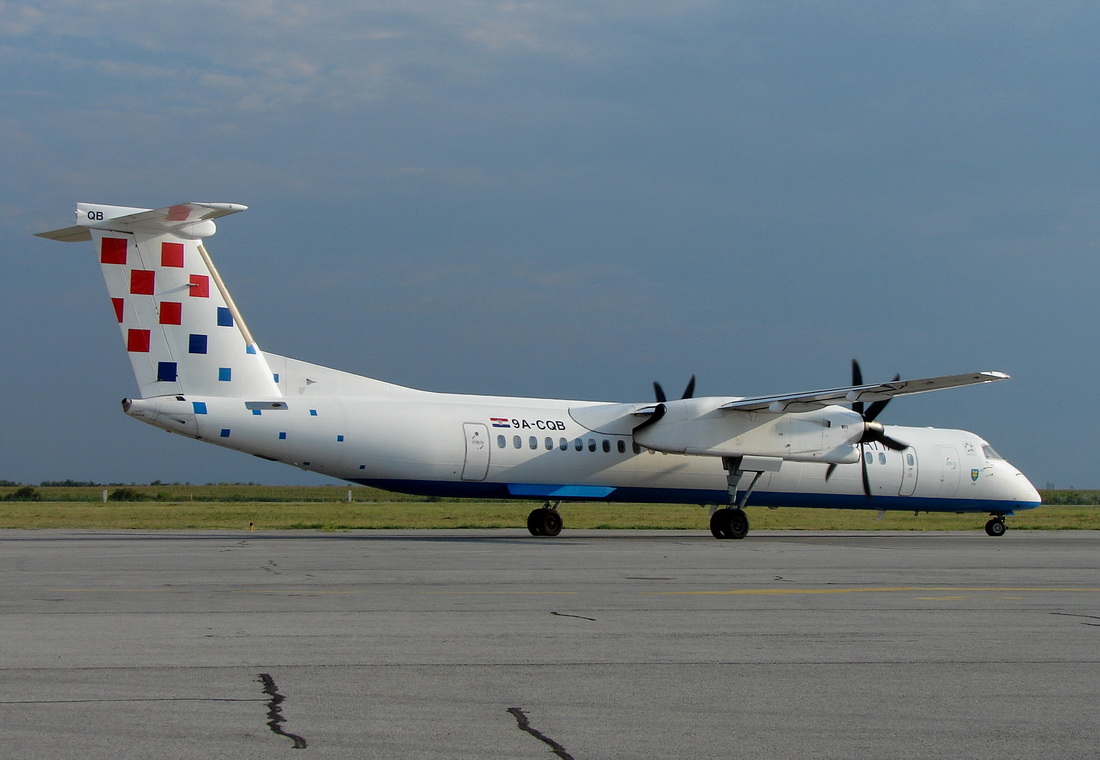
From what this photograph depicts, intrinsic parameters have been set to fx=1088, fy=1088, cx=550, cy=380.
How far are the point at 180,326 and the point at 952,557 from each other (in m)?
17.5

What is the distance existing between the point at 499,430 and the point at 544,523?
3826 millimetres

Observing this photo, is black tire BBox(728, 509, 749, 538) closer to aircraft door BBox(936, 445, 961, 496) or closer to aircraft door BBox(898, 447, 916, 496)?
aircraft door BBox(898, 447, 916, 496)

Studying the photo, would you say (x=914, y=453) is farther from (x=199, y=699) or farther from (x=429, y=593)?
(x=199, y=699)

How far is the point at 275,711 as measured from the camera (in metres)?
7.18

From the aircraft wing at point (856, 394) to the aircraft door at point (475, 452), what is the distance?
263 inches

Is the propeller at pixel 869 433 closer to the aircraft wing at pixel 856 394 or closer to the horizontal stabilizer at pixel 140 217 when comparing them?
the aircraft wing at pixel 856 394

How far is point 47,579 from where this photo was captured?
16.0 metres

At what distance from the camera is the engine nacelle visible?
29.7 metres

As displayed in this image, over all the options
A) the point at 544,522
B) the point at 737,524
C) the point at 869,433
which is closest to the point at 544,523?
the point at 544,522

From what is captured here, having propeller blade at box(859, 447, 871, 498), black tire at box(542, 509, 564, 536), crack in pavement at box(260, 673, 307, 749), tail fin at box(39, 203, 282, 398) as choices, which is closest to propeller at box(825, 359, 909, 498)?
propeller blade at box(859, 447, 871, 498)

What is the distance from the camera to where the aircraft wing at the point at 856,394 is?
27438mm

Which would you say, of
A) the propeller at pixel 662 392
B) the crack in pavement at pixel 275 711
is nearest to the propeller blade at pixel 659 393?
the propeller at pixel 662 392

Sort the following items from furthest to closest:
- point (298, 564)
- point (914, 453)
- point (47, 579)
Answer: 1. point (914, 453)
2. point (298, 564)
3. point (47, 579)

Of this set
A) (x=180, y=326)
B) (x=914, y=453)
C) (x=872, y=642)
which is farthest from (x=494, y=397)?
(x=872, y=642)
